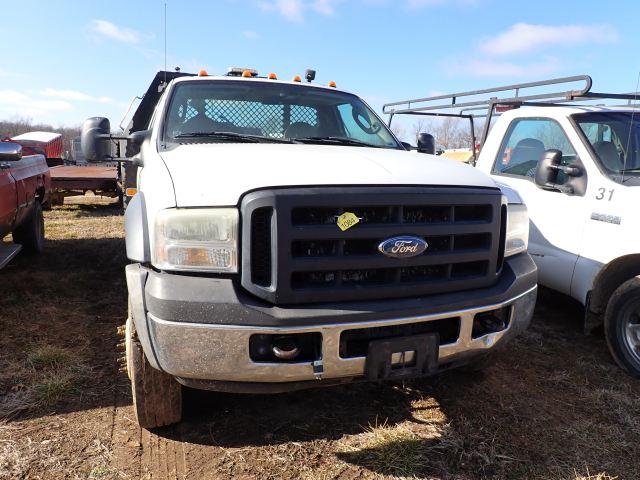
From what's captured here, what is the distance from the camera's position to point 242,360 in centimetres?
209

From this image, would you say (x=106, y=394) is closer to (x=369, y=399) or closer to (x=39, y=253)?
(x=369, y=399)

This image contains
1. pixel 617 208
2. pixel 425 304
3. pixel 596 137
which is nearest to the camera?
pixel 425 304

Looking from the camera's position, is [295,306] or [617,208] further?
[617,208]

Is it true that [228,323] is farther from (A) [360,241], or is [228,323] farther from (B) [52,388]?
(B) [52,388]

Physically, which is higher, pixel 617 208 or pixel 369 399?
pixel 617 208

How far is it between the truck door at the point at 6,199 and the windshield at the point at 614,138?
539cm

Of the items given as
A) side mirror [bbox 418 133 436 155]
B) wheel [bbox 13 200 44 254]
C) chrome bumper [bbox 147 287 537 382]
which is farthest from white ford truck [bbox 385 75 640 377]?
wheel [bbox 13 200 44 254]

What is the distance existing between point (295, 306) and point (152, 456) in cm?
118

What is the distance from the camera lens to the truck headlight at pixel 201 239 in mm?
2090

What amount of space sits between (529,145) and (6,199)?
5209 mm

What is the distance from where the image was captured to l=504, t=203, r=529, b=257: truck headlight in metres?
2.77

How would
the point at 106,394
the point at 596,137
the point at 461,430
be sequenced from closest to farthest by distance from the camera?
the point at 461,430, the point at 106,394, the point at 596,137

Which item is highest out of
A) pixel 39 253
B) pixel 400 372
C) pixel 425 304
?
pixel 425 304

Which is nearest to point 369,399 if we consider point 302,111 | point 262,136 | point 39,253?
point 262,136
